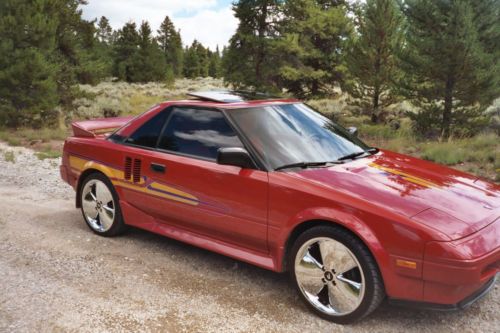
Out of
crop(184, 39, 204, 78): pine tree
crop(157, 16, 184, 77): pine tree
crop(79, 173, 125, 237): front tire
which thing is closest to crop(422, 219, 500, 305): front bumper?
crop(79, 173, 125, 237): front tire

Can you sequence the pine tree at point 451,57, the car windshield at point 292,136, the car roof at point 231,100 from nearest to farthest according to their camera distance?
the car windshield at point 292,136 → the car roof at point 231,100 → the pine tree at point 451,57

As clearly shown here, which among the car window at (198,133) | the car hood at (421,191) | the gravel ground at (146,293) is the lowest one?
the gravel ground at (146,293)

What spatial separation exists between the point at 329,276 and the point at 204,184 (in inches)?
53.2

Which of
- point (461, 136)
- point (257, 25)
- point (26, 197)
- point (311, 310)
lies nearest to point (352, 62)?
point (461, 136)

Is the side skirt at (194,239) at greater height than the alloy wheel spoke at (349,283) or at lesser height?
lesser

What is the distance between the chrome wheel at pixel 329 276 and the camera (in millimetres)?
3197

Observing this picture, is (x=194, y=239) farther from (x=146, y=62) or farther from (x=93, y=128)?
(x=146, y=62)

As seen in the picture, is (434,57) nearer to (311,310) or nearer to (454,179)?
(454,179)

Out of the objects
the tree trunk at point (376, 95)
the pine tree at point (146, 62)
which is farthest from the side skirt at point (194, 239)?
the pine tree at point (146, 62)

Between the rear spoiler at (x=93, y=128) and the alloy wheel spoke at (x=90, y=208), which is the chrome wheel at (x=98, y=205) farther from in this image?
the rear spoiler at (x=93, y=128)

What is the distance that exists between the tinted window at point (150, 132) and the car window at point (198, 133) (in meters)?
0.10

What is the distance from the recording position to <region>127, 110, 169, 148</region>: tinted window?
4.60m

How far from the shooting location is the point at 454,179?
12.8ft

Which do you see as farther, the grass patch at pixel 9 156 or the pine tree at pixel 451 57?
the pine tree at pixel 451 57
